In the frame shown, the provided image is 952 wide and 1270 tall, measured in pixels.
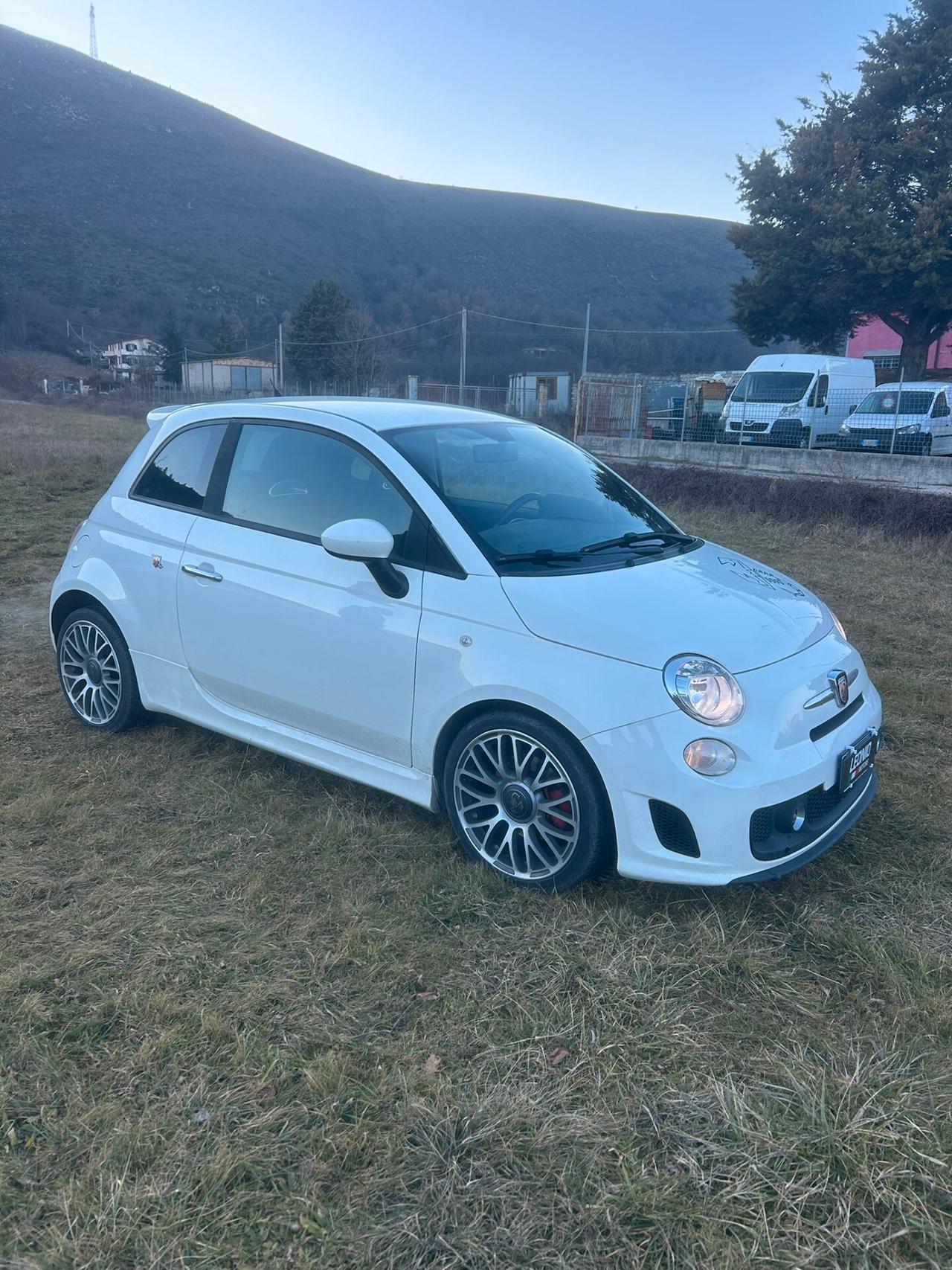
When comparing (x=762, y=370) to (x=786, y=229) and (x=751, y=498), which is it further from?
(x=786, y=229)

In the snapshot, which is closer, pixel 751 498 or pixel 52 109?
pixel 751 498

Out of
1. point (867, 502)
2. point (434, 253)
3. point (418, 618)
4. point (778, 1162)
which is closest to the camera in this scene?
point (778, 1162)

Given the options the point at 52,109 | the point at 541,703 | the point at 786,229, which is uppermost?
the point at 52,109

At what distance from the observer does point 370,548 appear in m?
3.36

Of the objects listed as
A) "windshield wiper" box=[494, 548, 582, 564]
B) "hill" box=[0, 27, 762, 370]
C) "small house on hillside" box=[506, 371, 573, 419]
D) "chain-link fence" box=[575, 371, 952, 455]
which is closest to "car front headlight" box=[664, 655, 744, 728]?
"windshield wiper" box=[494, 548, 582, 564]

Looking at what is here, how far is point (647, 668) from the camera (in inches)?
118

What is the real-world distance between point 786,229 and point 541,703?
32.1 meters

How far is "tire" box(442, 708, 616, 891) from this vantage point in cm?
309

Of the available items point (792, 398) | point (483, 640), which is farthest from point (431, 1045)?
point (792, 398)

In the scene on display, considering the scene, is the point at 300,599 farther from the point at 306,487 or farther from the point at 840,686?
the point at 840,686

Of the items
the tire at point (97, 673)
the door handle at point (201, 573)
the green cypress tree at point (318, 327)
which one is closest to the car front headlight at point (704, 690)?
the door handle at point (201, 573)

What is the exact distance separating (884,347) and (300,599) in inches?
1656

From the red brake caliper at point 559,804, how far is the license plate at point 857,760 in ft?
3.17

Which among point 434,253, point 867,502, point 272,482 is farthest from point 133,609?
point 434,253
